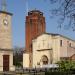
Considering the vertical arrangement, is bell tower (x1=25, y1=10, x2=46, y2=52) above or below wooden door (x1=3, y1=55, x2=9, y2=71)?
above

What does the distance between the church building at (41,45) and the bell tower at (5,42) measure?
83.1 feet

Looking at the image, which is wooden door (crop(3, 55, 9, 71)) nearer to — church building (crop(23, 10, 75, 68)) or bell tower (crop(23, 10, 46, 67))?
church building (crop(23, 10, 75, 68))

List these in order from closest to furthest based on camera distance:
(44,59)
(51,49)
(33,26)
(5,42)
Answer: (5,42) → (51,49) → (44,59) → (33,26)

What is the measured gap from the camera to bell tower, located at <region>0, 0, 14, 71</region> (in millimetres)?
39969

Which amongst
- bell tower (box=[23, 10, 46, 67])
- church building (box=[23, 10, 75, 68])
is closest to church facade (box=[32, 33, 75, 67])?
church building (box=[23, 10, 75, 68])

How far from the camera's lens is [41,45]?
71688 millimetres

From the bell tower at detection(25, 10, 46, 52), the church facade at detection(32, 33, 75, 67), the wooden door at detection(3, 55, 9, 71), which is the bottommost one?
the wooden door at detection(3, 55, 9, 71)

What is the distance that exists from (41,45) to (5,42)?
3191 centimetres

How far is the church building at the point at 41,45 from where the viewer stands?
6747cm

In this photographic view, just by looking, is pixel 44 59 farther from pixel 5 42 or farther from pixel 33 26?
pixel 5 42

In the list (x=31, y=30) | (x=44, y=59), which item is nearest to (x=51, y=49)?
(x=44, y=59)

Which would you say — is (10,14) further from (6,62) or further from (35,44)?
(35,44)

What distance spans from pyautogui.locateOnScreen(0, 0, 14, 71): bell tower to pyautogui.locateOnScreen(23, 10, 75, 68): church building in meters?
25.3

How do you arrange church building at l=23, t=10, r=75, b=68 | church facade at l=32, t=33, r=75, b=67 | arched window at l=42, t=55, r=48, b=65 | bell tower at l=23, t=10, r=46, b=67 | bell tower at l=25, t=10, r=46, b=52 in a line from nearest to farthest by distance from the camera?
1. church facade at l=32, t=33, r=75, b=67
2. church building at l=23, t=10, r=75, b=68
3. arched window at l=42, t=55, r=48, b=65
4. bell tower at l=23, t=10, r=46, b=67
5. bell tower at l=25, t=10, r=46, b=52
